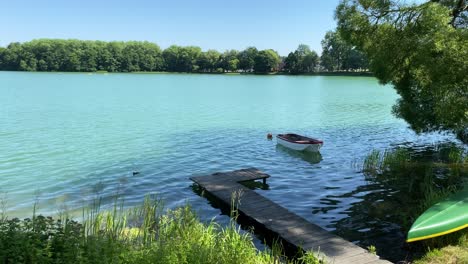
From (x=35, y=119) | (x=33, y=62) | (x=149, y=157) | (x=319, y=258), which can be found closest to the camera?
(x=319, y=258)

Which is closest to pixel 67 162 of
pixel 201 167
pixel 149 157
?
pixel 149 157

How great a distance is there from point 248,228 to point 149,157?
10097 millimetres

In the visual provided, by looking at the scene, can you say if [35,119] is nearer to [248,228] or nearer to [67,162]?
[67,162]

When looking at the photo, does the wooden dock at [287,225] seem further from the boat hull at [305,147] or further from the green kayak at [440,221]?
the boat hull at [305,147]

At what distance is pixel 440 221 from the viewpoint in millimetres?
8531

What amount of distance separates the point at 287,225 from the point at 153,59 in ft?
540

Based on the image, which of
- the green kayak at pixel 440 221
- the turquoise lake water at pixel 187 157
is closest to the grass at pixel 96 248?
the green kayak at pixel 440 221

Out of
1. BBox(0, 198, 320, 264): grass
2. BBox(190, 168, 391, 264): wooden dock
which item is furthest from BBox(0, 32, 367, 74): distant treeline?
BBox(0, 198, 320, 264): grass

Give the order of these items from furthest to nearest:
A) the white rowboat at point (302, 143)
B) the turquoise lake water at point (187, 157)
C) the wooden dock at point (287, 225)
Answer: the white rowboat at point (302, 143) → the turquoise lake water at point (187, 157) → the wooden dock at point (287, 225)

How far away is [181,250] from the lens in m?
6.20

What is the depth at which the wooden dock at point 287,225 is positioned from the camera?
8.21 m

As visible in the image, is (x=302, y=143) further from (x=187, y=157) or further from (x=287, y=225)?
(x=287, y=225)

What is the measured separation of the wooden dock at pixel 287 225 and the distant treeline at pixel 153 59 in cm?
12340

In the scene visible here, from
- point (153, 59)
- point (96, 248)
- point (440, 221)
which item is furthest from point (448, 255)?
point (153, 59)
